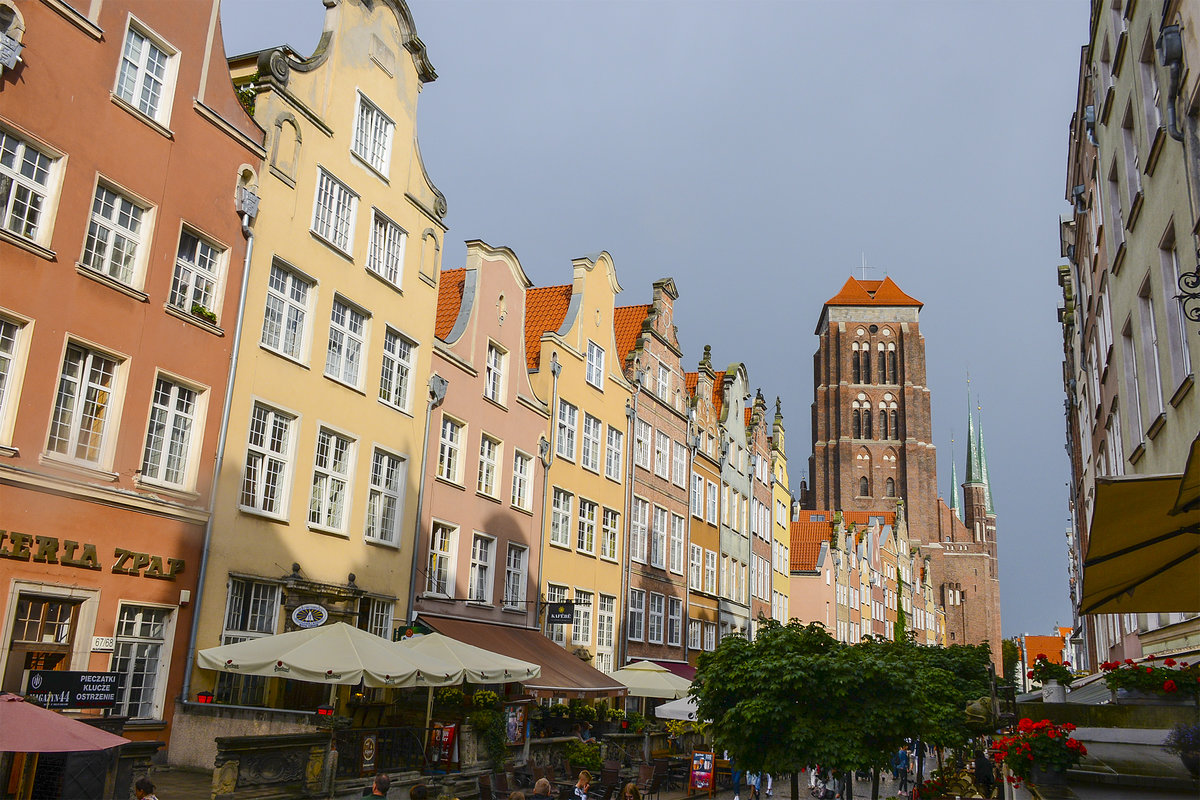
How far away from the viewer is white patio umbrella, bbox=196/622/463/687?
14.3 metres

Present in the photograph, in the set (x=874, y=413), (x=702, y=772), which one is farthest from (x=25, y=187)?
(x=874, y=413)

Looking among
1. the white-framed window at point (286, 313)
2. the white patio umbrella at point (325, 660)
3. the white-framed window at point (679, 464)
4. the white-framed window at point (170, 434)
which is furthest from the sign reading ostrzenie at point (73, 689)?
the white-framed window at point (679, 464)

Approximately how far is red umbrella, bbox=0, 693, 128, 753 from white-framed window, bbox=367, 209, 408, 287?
13.3 m

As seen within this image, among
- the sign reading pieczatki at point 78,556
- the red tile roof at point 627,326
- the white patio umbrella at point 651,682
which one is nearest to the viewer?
the sign reading pieczatki at point 78,556

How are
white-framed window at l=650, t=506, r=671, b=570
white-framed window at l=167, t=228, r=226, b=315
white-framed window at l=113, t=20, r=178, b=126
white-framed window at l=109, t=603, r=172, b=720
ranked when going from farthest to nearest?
white-framed window at l=650, t=506, r=671, b=570 < white-framed window at l=167, t=228, r=226, b=315 < white-framed window at l=113, t=20, r=178, b=126 < white-framed window at l=109, t=603, r=172, b=720

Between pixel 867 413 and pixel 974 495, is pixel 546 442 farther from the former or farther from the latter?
pixel 974 495

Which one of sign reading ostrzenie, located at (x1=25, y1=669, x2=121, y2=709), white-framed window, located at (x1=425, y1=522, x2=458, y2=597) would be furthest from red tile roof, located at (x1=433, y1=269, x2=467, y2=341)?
sign reading ostrzenie, located at (x1=25, y1=669, x2=121, y2=709)

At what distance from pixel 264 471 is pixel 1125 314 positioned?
49.2ft

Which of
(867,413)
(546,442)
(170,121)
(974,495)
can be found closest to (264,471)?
(170,121)

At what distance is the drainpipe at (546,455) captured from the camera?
27633 mm

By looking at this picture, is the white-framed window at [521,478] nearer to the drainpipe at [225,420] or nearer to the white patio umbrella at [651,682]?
the white patio umbrella at [651,682]

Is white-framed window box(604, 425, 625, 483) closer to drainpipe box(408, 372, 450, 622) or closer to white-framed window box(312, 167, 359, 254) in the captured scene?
drainpipe box(408, 372, 450, 622)

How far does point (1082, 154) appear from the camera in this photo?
73.1 feet

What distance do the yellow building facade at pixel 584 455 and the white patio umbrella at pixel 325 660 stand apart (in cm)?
1199
